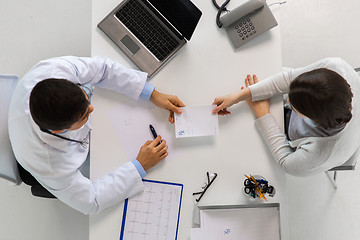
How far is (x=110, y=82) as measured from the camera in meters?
1.25

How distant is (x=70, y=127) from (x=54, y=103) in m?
0.12

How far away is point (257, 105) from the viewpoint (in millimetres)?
1236

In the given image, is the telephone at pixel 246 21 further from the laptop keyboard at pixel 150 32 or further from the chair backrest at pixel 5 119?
the chair backrest at pixel 5 119

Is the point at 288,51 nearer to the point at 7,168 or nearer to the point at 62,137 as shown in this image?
the point at 62,137

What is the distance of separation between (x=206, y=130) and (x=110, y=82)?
451mm

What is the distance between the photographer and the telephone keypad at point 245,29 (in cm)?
126

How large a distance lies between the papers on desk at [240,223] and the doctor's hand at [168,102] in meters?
0.41

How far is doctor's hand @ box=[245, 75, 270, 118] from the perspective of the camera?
4.01 feet

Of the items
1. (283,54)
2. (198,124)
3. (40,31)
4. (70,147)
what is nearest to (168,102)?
(198,124)

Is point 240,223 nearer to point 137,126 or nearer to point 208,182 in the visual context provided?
point 208,182

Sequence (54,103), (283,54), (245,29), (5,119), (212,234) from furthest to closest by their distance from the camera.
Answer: (283,54) < (245,29) < (212,234) < (5,119) < (54,103)

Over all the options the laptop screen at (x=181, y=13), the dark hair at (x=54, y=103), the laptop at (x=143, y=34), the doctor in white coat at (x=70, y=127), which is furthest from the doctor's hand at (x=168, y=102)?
the dark hair at (x=54, y=103)

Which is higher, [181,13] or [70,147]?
[181,13]

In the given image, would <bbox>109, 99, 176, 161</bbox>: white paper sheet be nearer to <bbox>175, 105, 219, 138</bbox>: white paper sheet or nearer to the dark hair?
<bbox>175, 105, 219, 138</bbox>: white paper sheet
